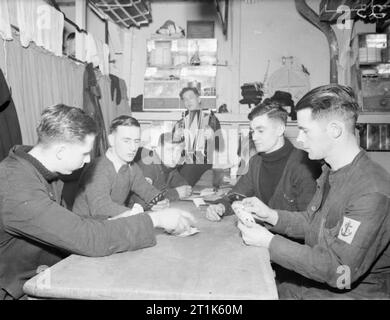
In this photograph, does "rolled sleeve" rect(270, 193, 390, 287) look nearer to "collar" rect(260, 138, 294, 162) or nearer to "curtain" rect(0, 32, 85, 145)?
"collar" rect(260, 138, 294, 162)

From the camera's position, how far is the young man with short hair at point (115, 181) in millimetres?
2475

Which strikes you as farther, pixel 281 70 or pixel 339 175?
pixel 281 70

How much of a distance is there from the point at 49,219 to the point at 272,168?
192 cm

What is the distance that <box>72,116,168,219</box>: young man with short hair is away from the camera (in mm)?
2475

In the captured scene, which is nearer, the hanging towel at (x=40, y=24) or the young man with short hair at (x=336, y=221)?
the young man with short hair at (x=336, y=221)

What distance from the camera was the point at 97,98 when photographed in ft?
15.7

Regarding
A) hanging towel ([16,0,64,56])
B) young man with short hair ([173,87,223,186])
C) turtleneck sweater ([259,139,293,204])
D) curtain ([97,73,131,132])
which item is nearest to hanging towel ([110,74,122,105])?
curtain ([97,73,131,132])

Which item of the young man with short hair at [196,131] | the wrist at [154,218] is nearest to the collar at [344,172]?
the wrist at [154,218]

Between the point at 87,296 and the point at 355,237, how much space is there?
1091 mm

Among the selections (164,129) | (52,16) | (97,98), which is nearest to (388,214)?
(52,16)

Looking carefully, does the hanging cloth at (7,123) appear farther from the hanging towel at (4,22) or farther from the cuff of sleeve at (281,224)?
the cuff of sleeve at (281,224)

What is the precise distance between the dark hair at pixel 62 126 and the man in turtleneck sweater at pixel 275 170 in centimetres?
104

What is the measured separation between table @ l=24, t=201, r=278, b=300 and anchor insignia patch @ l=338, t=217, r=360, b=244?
0.34m
